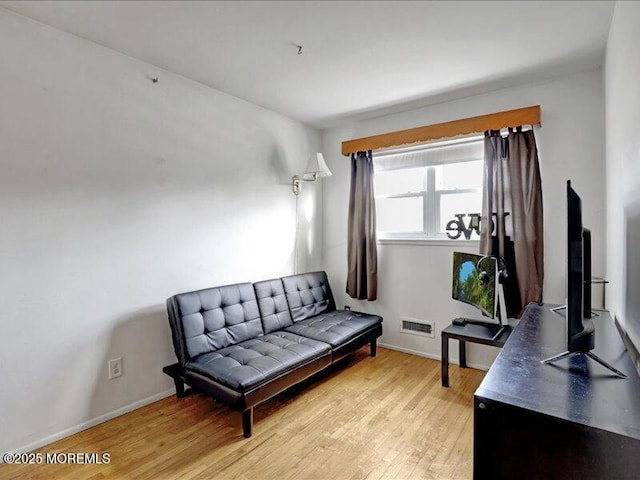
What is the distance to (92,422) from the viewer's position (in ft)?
7.22

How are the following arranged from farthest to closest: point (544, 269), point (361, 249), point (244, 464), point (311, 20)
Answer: point (361, 249), point (544, 269), point (311, 20), point (244, 464)

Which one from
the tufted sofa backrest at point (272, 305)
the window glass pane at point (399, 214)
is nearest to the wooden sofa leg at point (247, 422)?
the tufted sofa backrest at point (272, 305)

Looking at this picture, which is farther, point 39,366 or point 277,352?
point 277,352

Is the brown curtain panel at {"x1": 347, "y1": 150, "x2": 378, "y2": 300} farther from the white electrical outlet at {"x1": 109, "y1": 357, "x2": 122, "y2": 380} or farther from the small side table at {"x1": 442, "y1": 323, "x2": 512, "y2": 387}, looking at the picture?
the white electrical outlet at {"x1": 109, "y1": 357, "x2": 122, "y2": 380}

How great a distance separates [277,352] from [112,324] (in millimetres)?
1118

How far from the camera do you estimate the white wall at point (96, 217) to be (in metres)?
1.93

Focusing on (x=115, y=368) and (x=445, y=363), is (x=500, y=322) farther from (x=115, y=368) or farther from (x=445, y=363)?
(x=115, y=368)

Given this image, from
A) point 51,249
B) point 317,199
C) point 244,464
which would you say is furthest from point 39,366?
point 317,199

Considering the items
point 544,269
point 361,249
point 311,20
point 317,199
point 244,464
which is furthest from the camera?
point 317,199

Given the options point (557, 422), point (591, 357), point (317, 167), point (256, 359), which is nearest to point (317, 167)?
point (317, 167)

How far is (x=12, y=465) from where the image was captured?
1.85 meters

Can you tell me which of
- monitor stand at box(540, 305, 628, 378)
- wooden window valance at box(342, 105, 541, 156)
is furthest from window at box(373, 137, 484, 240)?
monitor stand at box(540, 305, 628, 378)

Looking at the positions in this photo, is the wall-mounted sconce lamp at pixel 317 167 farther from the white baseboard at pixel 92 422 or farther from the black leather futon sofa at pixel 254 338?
the white baseboard at pixel 92 422

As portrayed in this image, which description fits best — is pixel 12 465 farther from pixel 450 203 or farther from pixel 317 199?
pixel 450 203
